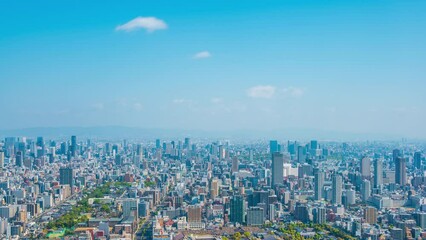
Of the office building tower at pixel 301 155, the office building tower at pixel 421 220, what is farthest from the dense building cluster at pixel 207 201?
the office building tower at pixel 301 155

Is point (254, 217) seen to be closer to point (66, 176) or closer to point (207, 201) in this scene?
point (207, 201)

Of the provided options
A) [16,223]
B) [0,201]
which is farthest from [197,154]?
[16,223]

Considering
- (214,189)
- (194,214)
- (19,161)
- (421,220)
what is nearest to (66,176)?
(214,189)

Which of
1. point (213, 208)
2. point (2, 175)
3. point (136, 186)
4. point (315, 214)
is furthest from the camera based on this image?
point (2, 175)

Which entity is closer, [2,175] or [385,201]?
[385,201]

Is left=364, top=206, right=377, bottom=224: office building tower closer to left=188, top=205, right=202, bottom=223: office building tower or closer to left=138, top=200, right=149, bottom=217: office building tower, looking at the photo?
left=188, top=205, right=202, bottom=223: office building tower

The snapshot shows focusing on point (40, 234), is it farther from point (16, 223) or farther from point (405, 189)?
point (405, 189)
